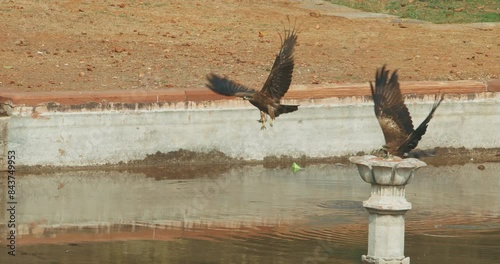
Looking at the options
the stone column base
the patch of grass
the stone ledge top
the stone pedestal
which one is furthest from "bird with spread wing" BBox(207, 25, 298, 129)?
the patch of grass

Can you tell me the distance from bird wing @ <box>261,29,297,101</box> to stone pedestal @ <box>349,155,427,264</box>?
1.86 m

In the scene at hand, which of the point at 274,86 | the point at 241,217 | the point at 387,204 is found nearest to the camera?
the point at 387,204

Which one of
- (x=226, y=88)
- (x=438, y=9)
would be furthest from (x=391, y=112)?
(x=438, y=9)

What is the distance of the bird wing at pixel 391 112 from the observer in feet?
38.4

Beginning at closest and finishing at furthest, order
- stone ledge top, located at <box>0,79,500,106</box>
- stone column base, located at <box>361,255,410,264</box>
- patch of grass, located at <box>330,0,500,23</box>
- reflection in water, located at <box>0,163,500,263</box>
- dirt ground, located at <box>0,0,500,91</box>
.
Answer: stone column base, located at <box>361,255,410,264</box>, reflection in water, located at <box>0,163,500,263</box>, stone ledge top, located at <box>0,79,500,106</box>, dirt ground, located at <box>0,0,500,91</box>, patch of grass, located at <box>330,0,500,23</box>

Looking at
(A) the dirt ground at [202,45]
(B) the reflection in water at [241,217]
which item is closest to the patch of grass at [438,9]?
(A) the dirt ground at [202,45]

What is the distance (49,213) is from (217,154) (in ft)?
8.67

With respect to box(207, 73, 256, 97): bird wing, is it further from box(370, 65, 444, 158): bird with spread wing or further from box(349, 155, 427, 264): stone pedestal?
box(349, 155, 427, 264): stone pedestal

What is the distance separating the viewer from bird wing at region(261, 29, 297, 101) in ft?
40.9

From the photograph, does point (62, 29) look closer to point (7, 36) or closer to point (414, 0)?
point (7, 36)

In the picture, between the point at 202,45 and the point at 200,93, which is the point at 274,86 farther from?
the point at 202,45

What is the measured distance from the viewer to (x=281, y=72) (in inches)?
499

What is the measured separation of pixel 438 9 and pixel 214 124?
7.21m


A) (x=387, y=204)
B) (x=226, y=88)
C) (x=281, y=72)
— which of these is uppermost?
(x=281, y=72)
